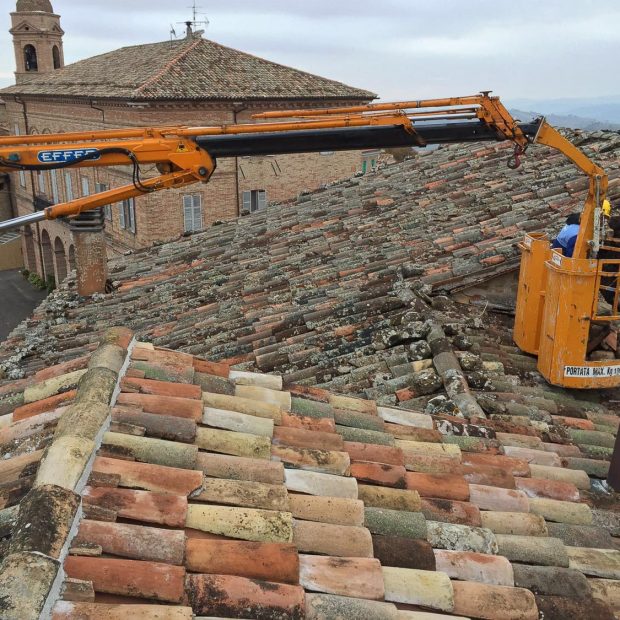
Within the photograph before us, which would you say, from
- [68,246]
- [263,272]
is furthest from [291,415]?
[68,246]

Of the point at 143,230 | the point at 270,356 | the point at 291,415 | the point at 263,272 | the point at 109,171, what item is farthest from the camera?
the point at 109,171

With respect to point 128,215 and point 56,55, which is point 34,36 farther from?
point 128,215

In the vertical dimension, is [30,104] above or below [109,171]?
→ above

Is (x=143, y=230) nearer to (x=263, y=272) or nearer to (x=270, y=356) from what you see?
(x=263, y=272)

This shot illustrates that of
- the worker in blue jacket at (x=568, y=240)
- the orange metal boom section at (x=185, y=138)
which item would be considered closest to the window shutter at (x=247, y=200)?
the orange metal boom section at (x=185, y=138)

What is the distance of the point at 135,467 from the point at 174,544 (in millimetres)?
516

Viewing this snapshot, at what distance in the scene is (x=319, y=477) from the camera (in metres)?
3.24

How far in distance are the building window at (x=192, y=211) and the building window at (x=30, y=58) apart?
18.1m

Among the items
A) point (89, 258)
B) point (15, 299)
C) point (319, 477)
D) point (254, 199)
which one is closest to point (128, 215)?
point (254, 199)

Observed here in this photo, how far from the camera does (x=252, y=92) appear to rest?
23.2 meters

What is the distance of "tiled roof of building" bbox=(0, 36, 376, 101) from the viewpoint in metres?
21.6

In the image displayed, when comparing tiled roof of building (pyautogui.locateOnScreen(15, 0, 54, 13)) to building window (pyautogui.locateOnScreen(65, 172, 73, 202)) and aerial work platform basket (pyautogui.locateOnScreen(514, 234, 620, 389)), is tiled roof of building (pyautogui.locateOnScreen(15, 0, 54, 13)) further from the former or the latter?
aerial work platform basket (pyautogui.locateOnScreen(514, 234, 620, 389))

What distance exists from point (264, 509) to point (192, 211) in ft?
70.9

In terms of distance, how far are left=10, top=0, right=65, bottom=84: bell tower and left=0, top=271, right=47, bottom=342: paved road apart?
11.3 metres
